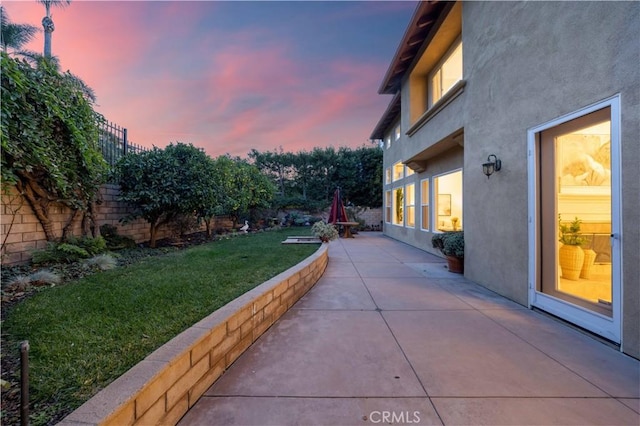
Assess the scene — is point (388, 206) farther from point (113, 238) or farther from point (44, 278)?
point (44, 278)

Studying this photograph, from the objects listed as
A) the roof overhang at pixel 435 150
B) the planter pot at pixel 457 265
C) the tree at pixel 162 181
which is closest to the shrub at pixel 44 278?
the tree at pixel 162 181

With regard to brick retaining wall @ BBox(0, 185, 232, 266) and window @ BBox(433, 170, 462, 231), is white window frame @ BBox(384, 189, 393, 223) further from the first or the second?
brick retaining wall @ BBox(0, 185, 232, 266)

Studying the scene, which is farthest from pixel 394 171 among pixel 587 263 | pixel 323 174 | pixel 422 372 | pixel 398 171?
pixel 422 372

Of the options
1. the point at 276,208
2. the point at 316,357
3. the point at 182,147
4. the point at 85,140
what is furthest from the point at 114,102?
the point at 316,357

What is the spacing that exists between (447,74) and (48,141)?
891cm

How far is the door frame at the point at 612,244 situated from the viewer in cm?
274

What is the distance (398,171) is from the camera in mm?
12414

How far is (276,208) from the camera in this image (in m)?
18.8

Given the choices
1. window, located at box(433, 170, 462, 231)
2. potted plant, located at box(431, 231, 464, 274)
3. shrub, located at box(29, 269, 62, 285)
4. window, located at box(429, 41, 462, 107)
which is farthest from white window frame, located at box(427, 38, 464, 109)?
shrub, located at box(29, 269, 62, 285)

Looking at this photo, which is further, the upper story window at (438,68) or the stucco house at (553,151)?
the upper story window at (438,68)

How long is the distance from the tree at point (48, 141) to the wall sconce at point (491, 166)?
7.32 meters

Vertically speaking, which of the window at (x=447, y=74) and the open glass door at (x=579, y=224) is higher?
the window at (x=447, y=74)

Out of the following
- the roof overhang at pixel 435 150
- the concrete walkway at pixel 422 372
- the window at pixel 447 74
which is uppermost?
the window at pixel 447 74

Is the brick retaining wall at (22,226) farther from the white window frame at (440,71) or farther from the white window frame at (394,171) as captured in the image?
the white window frame at (394,171)
